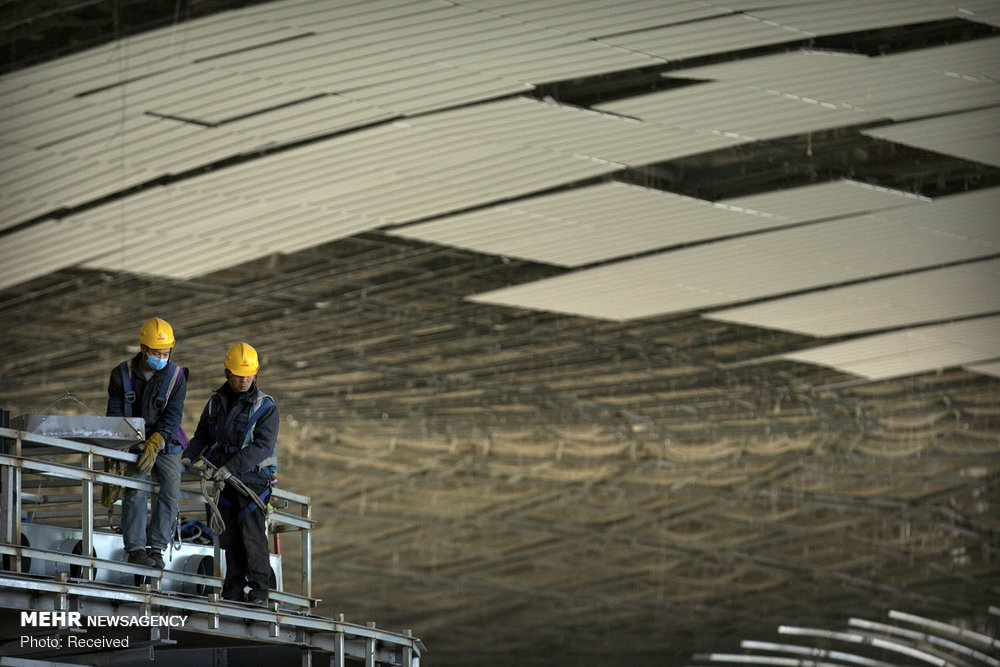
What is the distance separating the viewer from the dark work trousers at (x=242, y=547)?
853 centimetres

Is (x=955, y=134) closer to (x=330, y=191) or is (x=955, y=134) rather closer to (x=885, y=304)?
(x=885, y=304)

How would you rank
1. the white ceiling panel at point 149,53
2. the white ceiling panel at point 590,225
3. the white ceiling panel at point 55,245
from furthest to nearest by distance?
1. the white ceiling panel at point 590,225
2. the white ceiling panel at point 55,245
3. the white ceiling panel at point 149,53

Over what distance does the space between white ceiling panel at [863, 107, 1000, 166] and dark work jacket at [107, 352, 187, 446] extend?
37.0 ft

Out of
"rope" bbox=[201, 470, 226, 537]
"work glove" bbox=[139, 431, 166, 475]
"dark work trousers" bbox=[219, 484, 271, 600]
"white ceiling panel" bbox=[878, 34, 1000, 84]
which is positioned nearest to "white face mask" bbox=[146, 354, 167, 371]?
"work glove" bbox=[139, 431, 166, 475]

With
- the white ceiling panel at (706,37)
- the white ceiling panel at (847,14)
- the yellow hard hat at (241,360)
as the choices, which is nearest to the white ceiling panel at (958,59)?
the white ceiling panel at (847,14)

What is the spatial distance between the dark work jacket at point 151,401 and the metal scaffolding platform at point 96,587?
0.25 metres

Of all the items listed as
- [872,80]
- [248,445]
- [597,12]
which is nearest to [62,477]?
[248,445]

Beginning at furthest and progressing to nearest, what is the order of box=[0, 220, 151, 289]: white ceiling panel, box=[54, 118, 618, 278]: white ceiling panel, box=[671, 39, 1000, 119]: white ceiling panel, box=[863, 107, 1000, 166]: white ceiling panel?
box=[0, 220, 151, 289]: white ceiling panel → box=[863, 107, 1000, 166]: white ceiling panel → box=[54, 118, 618, 278]: white ceiling panel → box=[671, 39, 1000, 119]: white ceiling panel

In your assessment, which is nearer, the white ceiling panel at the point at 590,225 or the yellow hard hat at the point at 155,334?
the yellow hard hat at the point at 155,334

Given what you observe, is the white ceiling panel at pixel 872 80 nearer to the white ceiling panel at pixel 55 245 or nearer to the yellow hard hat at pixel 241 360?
the white ceiling panel at pixel 55 245

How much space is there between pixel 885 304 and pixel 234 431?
42.6 feet

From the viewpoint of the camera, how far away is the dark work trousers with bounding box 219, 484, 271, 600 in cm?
853

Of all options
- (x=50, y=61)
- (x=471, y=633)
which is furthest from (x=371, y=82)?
(x=471, y=633)

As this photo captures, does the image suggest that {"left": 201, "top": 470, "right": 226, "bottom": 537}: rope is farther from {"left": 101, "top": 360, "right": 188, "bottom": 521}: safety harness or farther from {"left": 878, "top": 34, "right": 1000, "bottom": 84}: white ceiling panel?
{"left": 878, "top": 34, "right": 1000, "bottom": 84}: white ceiling panel
